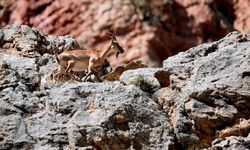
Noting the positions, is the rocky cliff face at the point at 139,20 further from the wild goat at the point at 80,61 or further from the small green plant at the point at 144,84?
the small green plant at the point at 144,84

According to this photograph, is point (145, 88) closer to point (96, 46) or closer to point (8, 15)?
point (96, 46)

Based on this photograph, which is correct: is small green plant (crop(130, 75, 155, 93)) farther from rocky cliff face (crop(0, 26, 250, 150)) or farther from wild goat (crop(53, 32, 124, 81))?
wild goat (crop(53, 32, 124, 81))

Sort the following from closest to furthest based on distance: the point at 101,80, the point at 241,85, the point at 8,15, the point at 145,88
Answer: the point at 241,85 → the point at 145,88 → the point at 101,80 → the point at 8,15

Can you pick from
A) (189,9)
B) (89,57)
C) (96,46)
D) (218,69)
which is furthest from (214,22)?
(218,69)

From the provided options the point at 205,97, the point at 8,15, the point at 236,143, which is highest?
the point at 8,15

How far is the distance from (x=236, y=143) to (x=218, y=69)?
2.22 m

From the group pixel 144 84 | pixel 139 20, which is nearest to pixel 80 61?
pixel 144 84

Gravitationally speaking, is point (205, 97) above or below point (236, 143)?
above

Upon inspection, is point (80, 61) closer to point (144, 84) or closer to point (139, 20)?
point (144, 84)

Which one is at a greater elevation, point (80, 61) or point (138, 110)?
point (80, 61)

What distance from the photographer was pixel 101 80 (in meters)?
17.6

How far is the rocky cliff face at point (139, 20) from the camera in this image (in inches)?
1275

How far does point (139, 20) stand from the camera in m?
32.9

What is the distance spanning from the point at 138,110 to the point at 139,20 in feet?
59.3
